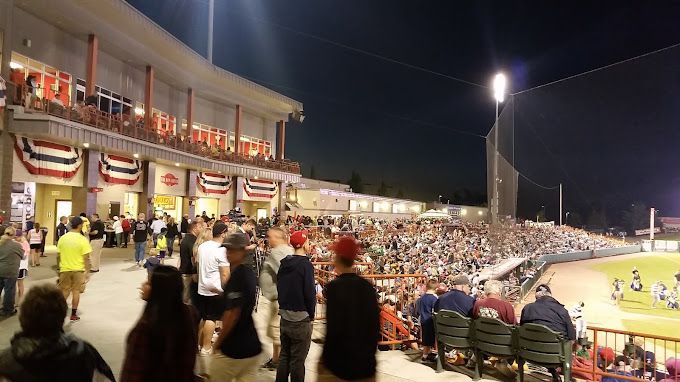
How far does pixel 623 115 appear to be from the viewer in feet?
86.9

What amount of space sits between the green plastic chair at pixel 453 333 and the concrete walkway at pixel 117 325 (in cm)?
35

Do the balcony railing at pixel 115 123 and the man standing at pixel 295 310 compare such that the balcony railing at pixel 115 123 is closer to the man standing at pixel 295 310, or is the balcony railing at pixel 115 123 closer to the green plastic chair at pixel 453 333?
the man standing at pixel 295 310

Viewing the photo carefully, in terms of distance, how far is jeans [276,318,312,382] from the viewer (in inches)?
175

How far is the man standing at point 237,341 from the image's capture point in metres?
3.70

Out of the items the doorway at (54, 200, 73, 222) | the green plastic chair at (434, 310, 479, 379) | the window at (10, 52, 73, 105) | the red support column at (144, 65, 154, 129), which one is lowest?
the green plastic chair at (434, 310, 479, 379)

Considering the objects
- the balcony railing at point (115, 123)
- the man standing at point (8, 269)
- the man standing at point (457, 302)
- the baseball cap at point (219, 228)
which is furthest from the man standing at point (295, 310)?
the balcony railing at point (115, 123)

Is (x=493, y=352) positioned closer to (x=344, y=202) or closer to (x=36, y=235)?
(x=36, y=235)

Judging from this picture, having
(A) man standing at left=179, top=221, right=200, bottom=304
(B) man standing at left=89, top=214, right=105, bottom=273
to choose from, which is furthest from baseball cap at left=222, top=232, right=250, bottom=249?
(B) man standing at left=89, top=214, right=105, bottom=273

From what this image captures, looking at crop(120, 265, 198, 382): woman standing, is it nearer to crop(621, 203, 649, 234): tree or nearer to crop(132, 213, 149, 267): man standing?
A: crop(132, 213, 149, 267): man standing

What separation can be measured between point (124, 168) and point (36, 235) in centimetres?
936

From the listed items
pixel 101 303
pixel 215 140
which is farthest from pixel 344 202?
pixel 101 303

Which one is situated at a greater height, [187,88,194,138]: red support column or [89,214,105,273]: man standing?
[187,88,194,138]: red support column

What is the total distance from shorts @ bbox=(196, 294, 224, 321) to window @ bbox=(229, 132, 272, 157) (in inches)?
1222

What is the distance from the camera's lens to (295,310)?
174 inches
